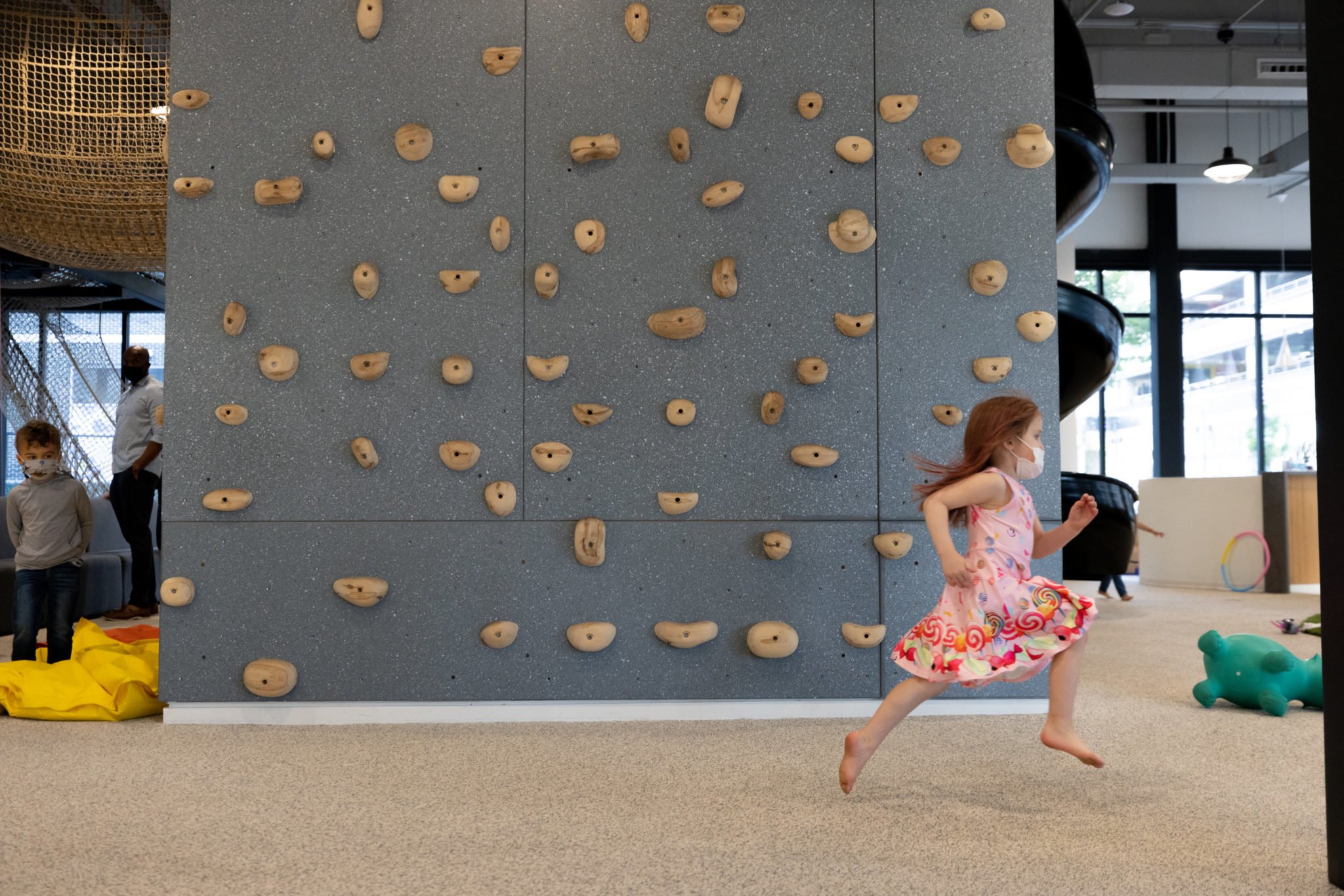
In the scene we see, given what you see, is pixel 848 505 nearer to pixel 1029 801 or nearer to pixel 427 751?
pixel 1029 801

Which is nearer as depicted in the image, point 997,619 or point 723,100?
point 997,619

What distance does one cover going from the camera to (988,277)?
3.34 m

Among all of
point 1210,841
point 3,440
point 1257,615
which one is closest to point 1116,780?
point 1210,841

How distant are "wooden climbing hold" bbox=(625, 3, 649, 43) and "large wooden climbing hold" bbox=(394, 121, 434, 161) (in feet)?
2.17

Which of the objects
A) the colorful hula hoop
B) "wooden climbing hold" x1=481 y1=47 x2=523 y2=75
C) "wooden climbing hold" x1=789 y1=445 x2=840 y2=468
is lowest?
the colorful hula hoop

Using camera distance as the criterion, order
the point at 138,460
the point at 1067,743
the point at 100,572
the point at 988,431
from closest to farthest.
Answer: the point at 1067,743 → the point at 988,431 → the point at 138,460 → the point at 100,572

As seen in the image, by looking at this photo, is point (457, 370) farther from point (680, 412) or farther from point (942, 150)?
point (942, 150)

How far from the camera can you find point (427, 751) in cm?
283

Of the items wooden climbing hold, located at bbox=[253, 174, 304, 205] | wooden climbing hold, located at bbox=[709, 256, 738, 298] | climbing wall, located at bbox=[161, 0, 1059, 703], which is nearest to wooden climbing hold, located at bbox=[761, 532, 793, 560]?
climbing wall, located at bbox=[161, 0, 1059, 703]

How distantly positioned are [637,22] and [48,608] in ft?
9.44

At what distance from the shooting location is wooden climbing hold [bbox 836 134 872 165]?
333 centimetres

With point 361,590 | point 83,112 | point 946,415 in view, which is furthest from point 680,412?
point 83,112

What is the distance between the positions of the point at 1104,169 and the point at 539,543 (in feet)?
9.64

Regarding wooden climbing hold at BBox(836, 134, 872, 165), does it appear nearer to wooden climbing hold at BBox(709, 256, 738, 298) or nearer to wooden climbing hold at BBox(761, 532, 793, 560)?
wooden climbing hold at BBox(709, 256, 738, 298)
